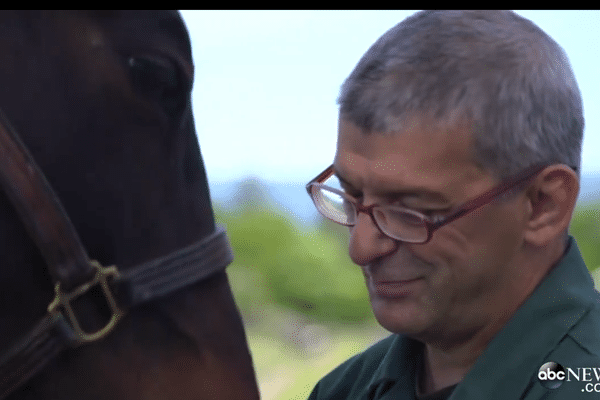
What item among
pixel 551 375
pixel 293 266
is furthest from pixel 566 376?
pixel 293 266

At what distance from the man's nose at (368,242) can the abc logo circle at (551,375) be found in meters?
0.20

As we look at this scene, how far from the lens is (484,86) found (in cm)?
67

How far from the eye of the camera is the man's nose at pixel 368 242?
2.37ft

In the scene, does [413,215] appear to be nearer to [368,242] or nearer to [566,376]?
[368,242]

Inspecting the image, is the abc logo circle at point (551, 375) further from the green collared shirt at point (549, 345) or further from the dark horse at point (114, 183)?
the dark horse at point (114, 183)

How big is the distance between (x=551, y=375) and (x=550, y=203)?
0.60 ft

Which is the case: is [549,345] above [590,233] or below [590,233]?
above

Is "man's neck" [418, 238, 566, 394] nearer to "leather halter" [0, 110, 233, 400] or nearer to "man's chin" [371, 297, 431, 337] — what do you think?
"man's chin" [371, 297, 431, 337]

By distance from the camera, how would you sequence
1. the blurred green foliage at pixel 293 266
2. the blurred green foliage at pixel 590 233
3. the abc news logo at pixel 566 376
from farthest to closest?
the blurred green foliage at pixel 590 233
the blurred green foliage at pixel 293 266
the abc news logo at pixel 566 376

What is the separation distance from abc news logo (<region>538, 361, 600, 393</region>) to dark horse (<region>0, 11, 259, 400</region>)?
15.1 inches

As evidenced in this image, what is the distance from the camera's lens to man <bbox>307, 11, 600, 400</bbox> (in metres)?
0.67

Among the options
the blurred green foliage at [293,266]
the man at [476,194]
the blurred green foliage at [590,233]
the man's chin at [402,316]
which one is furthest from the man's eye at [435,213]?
the blurred green foliage at [590,233]

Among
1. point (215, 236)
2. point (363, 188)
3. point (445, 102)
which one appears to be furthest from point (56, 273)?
point (445, 102)

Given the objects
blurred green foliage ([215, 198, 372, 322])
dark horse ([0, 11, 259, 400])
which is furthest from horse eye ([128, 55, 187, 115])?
blurred green foliage ([215, 198, 372, 322])
